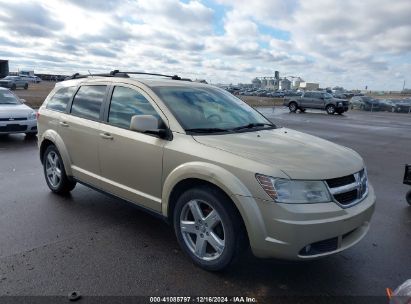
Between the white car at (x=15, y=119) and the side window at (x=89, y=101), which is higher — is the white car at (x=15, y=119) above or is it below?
below

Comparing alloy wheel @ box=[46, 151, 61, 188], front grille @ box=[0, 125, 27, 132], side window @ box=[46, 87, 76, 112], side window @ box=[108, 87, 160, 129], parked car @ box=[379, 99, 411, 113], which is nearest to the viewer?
side window @ box=[108, 87, 160, 129]

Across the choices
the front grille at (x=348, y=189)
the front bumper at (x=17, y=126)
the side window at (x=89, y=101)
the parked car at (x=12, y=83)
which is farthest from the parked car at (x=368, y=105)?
the front grille at (x=348, y=189)

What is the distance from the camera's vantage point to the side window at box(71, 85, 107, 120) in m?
4.72

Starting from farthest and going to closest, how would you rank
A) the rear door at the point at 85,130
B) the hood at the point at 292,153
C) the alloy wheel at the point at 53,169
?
the alloy wheel at the point at 53,169
the rear door at the point at 85,130
the hood at the point at 292,153

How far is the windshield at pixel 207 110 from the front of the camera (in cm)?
395

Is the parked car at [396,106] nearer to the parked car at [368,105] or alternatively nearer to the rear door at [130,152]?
the parked car at [368,105]

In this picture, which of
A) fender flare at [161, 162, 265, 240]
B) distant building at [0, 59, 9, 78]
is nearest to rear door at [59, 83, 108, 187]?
Answer: fender flare at [161, 162, 265, 240]

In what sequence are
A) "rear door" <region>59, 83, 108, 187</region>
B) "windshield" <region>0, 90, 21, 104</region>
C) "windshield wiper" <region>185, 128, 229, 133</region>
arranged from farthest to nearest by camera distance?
"windshield" <region>0, 90, 21, 104</region>
"rear door" <region>59, 83, 108, 187</region>
"windshield wiper" <region>185, 128, 229, 133</region>

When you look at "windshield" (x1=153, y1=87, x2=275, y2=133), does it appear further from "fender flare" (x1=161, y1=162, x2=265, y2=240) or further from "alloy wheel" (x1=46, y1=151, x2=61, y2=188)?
"alloy wheel" (x1=46, y1=151, x2=61, y2=188)

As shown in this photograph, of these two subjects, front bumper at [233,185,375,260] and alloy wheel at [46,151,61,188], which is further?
alloy wheel at [46,151,61,188]

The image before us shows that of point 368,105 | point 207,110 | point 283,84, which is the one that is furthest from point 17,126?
point 283,84

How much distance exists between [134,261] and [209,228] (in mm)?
834

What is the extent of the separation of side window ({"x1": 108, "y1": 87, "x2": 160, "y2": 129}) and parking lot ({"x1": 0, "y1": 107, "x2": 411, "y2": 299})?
125cm

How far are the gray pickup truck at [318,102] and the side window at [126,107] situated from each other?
28.6 metres
